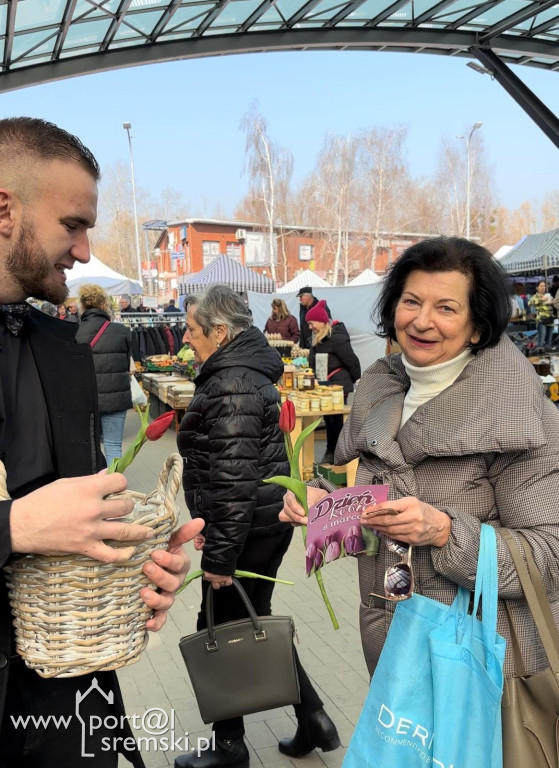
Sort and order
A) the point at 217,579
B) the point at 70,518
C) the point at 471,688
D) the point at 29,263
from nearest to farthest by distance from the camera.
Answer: the point at 70,518 < the point at 29,263 < the point at 471,688 < the point at 217,579

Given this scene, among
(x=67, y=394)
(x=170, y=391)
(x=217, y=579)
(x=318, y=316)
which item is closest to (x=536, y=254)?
(x=318, y=316)

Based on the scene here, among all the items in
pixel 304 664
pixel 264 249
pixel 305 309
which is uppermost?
pixel 264 249

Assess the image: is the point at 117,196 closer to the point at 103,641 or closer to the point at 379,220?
the point at 379,220

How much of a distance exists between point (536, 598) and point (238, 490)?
4.49 ft

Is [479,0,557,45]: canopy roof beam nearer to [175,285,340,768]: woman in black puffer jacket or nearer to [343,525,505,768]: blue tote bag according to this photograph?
[175,285,340,768]: woman in black puffer jacket

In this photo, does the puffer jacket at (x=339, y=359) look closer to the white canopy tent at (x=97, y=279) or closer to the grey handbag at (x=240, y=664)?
the grey handbag at (x=240, y=664)

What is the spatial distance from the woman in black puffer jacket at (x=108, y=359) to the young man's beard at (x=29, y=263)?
5.40m

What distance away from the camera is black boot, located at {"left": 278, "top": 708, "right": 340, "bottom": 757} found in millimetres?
2830

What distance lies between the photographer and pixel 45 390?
60.1 inches

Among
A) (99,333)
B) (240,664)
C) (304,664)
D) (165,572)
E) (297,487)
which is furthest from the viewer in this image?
(99,333)

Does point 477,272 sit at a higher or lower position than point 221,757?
higher

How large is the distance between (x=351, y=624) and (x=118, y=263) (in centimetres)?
5772

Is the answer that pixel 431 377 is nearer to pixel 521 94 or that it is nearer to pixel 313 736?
pixel 313 736

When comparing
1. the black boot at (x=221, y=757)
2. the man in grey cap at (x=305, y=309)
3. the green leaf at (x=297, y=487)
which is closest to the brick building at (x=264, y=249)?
the man in grey cap at (x=305, y=309)
